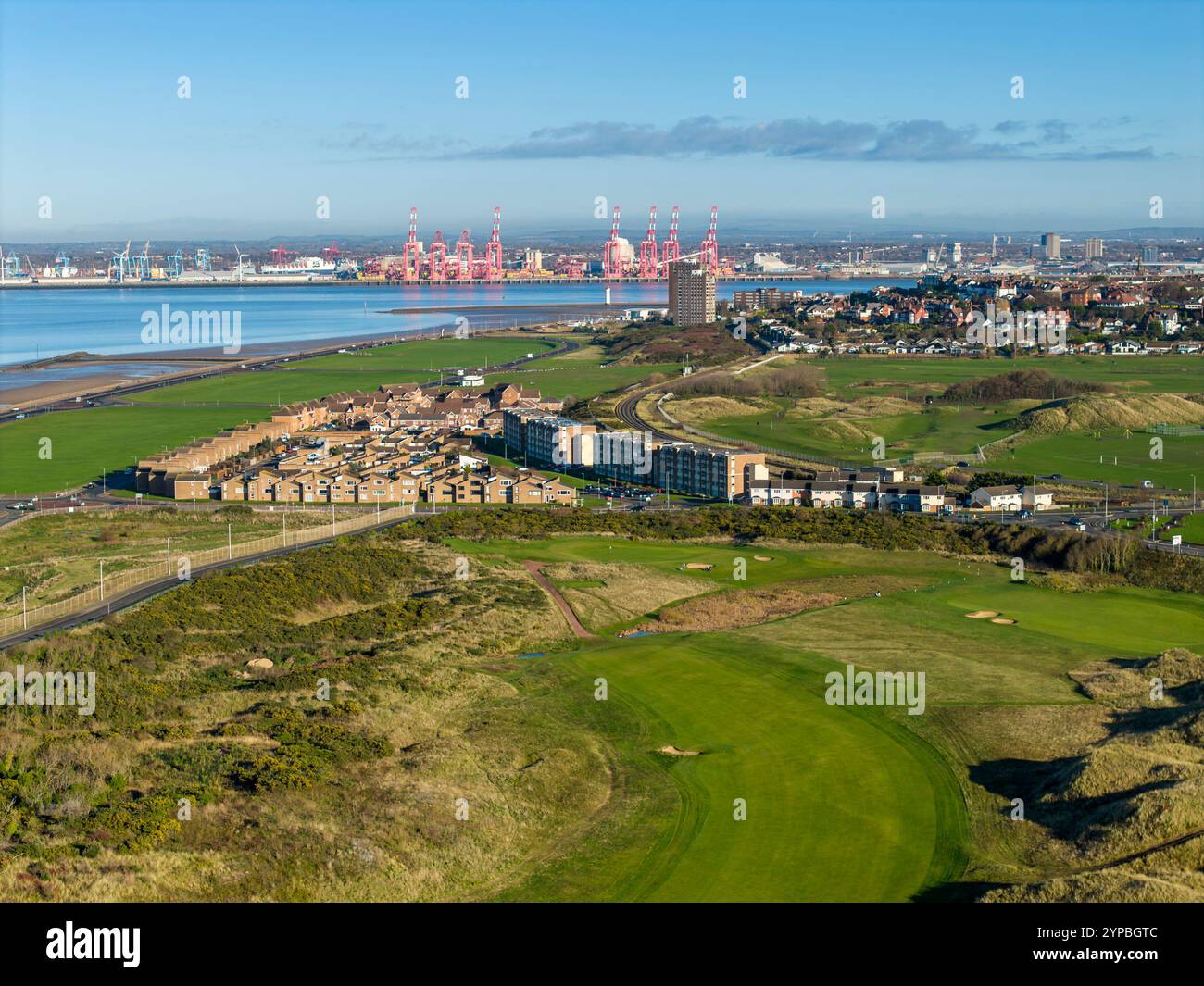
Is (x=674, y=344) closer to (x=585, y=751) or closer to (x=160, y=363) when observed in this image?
(x=160, y=363)

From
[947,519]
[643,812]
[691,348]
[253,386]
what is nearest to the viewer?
[643,812]

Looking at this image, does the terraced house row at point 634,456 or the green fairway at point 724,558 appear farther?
the terraced house row at point 634,456

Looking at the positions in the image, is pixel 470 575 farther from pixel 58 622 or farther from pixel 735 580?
pixel 58 622

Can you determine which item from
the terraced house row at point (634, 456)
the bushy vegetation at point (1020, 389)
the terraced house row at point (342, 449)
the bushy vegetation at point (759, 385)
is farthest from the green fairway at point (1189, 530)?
the bushy vegetation at point (759, 385)

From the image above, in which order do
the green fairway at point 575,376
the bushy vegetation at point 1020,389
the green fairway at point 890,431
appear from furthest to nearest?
the green fairway at point 575,376, the bushy vegetation at point 1020,389, the green fairway at point 890,431

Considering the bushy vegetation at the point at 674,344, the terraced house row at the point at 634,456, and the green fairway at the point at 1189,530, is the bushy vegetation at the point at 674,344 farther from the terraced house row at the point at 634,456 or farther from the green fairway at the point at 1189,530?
the green fairway at the point at 1189,530

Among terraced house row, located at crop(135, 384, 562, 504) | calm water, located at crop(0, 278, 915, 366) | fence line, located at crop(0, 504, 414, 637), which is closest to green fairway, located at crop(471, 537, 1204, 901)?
fence line, located at crop(0, 504, 414, 637)

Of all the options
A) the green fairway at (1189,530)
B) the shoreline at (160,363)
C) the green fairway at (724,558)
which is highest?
the shoreline at (160,363)

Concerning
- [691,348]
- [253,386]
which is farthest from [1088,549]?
[691,348]

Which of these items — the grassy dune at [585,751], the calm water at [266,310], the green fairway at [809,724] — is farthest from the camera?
the calm water at [266,310]
